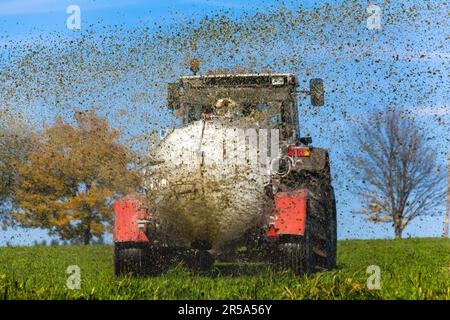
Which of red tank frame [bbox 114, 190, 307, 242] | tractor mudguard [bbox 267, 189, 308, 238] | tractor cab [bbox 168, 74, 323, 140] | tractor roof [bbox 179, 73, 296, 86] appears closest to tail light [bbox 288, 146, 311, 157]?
tractor cab [bbox 168, 74, 323, 140]

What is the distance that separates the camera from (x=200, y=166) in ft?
29.0

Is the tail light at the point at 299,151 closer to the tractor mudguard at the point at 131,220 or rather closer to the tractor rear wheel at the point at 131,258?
the tractor mudguard at the point at 131,220

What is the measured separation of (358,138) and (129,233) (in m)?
24.5

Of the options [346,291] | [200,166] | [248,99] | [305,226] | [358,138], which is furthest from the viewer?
[358,138]

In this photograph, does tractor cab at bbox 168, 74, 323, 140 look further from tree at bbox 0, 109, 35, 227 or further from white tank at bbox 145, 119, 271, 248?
tree at bbox 0, 109, 35, 227

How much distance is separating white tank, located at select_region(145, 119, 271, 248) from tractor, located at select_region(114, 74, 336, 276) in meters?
0.01

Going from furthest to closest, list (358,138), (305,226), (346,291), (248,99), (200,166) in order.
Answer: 1. (358,138)
2. (248,99)
3. (305,226)
4. (200,166)
5. (346,291)

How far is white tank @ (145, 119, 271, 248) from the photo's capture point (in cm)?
885

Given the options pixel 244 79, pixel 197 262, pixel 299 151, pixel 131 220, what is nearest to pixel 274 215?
pixel 299 151

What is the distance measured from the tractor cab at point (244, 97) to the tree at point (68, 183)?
17.6 meters

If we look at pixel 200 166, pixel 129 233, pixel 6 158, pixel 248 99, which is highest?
pixel 6 158

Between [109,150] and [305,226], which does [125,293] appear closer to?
[305,226]

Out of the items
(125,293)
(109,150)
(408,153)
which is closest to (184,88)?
(125,293)

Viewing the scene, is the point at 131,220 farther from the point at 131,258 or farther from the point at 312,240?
the point at 312,240
